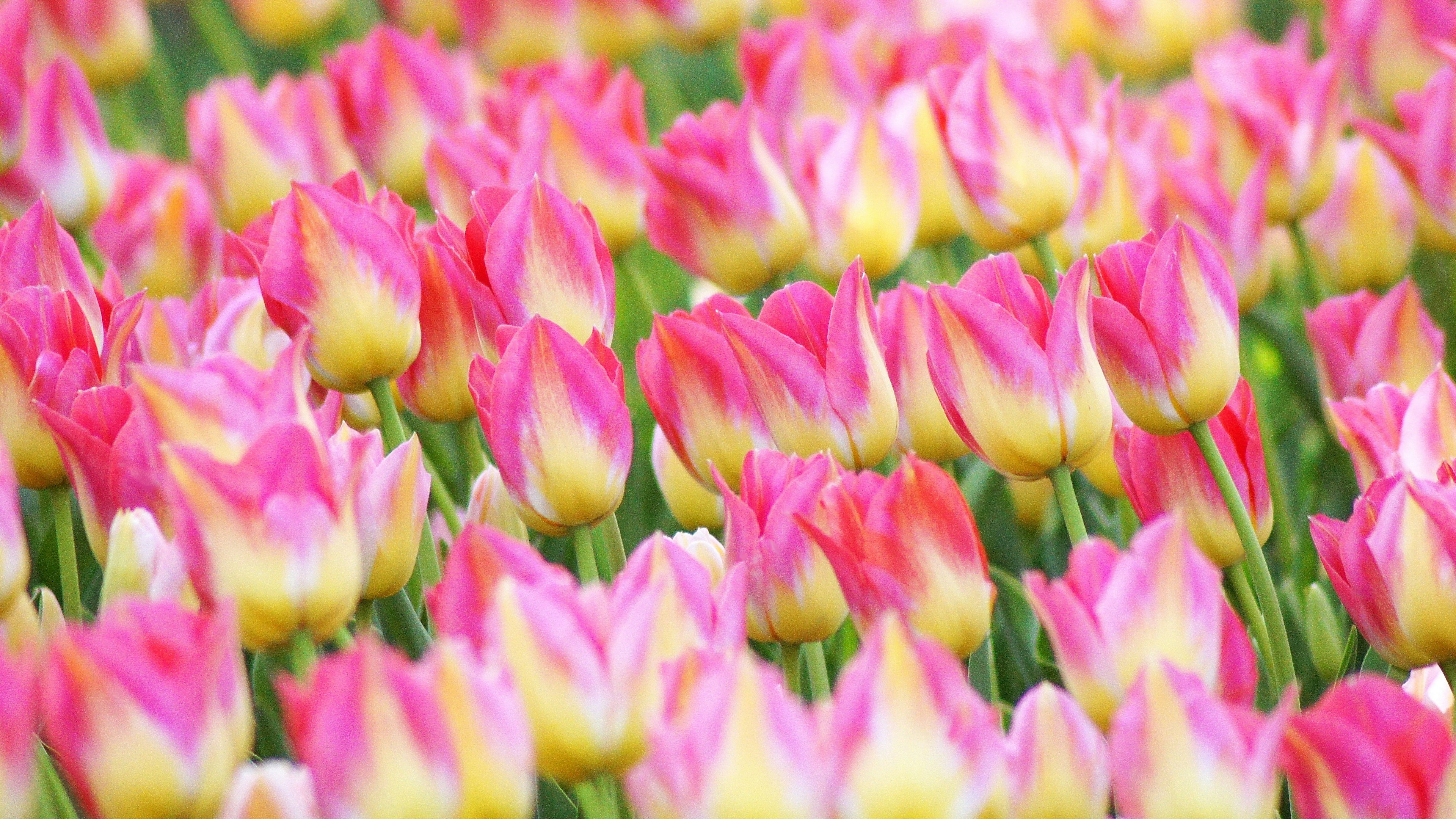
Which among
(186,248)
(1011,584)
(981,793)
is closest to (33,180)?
(186,248)

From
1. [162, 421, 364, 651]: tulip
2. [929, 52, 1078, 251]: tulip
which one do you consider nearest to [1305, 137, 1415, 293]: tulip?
[929, 52, 1078, 251]: tulip

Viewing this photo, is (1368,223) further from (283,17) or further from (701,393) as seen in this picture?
(283,17)

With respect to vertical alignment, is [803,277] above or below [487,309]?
below

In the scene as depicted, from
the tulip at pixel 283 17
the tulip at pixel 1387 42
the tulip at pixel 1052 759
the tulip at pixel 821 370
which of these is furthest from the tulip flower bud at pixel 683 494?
the tulip at pixel 283 17

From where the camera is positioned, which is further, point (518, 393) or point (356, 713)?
point (518, 393)

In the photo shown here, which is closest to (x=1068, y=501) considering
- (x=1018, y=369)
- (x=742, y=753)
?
(x=1018, y=369)

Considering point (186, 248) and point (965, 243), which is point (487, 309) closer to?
point (186, 248)

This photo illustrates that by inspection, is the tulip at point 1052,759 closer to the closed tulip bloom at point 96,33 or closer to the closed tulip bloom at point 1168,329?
the closed tulip bloom at point 1168,329
